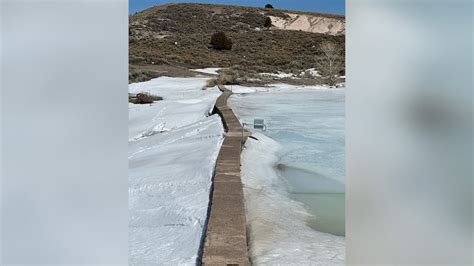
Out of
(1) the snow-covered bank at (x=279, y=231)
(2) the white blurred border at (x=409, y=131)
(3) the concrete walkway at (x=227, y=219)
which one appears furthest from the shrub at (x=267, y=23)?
(2) the white blurred border at (x=409, y=131)

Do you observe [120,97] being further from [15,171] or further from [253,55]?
[253,55]

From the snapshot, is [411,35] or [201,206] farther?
[201,206]

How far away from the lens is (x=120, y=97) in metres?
0.44

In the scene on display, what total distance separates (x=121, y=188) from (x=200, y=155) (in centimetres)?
232

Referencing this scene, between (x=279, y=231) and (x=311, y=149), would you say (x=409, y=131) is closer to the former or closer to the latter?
(x=279, y=231)

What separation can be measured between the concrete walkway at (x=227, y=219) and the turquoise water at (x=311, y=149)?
0.84ft

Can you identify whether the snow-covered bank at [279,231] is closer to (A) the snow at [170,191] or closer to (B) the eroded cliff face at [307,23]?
(A) the snow at [170,191]

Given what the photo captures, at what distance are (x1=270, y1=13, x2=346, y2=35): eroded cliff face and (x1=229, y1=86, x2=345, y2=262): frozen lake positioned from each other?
28.3 m

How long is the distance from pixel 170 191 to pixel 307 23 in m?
33.6

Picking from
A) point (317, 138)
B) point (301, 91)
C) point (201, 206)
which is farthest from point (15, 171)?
point (301, 91)

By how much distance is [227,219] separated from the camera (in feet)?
5.48

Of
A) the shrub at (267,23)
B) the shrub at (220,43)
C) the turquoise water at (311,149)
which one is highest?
the shrub at (267,23)

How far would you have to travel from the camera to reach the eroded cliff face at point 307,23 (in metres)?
32.7

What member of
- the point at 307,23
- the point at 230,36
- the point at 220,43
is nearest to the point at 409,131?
the point at 220,43
